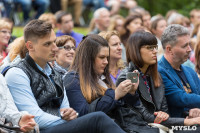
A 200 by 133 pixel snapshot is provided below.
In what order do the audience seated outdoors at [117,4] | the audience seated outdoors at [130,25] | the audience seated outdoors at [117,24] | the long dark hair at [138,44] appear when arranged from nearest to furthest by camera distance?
the long dark hair at [138,44] < the audience seated outdoors at [130,25] < the audience seated outdoors at [117,24] < the audience seated outdoors at [117,4]

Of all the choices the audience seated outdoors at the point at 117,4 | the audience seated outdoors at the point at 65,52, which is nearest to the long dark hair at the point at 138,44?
the audience seated outdoors at the point at 65,52

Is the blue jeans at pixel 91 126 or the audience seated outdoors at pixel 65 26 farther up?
the audience seated outdoors at pixel 65 26

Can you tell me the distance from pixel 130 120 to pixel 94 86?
58cm

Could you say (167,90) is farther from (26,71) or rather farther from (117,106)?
(26,71)

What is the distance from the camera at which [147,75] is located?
211 inches

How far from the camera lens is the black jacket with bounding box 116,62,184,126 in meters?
4.93

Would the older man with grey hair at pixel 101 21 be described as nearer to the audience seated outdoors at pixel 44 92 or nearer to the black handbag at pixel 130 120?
the black handbag at pixel 130 120

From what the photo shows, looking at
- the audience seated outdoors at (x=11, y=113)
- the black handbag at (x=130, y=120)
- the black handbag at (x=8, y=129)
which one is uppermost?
the audience seated outdoors at (x=11, y=113)

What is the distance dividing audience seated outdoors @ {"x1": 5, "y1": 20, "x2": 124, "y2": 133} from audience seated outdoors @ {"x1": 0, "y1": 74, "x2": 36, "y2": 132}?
16 cm

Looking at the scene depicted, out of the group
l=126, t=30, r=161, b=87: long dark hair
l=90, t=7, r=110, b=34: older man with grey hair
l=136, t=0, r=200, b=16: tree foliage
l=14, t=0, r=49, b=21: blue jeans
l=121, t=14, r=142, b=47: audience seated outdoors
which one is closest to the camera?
l=126, t=30, r=161, b=87: long dark hair

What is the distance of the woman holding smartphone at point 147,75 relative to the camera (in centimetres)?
504

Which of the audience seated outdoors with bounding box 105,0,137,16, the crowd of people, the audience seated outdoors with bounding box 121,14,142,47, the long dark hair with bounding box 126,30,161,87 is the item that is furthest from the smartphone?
the audience seated outdoors with bounding box 105,0,137,16

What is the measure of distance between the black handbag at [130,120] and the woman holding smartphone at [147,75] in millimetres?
153

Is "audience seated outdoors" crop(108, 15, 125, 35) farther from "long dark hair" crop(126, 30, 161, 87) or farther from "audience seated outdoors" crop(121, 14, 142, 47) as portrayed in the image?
"long dark hair" crop(126, 30, 161, 87)
